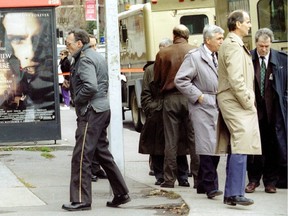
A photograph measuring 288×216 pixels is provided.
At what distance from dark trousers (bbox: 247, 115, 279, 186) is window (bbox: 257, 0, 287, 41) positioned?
3.06 metres

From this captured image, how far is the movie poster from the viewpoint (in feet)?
48.4

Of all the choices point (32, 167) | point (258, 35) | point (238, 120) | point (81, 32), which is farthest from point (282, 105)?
point (32, 167)

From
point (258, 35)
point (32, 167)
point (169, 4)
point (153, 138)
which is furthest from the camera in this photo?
point (169, 4)

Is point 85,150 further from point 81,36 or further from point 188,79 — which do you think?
point 188,79

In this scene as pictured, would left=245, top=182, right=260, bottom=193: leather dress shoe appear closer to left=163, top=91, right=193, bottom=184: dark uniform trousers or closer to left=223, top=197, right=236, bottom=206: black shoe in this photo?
left=163, top=91, right=193, bottom=184: dark uniform trousers

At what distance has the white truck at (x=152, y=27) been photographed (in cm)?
1998

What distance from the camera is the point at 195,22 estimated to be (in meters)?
20.6

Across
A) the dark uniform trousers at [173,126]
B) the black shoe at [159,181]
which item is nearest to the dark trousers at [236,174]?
the dark uniform trousers at [173,126]

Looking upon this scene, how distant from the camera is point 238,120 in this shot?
8773 mm

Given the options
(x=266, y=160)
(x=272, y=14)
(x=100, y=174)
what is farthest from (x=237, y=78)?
(x=272, y=14)

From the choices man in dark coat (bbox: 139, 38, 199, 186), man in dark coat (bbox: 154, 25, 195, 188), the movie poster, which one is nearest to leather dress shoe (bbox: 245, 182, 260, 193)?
man in dark coat (bbox: 139, 38, 199, 186)

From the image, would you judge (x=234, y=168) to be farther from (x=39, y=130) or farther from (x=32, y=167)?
(x=39, y=130)

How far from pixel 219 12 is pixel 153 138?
3.79 metres

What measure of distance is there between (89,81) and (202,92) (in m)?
1.44
